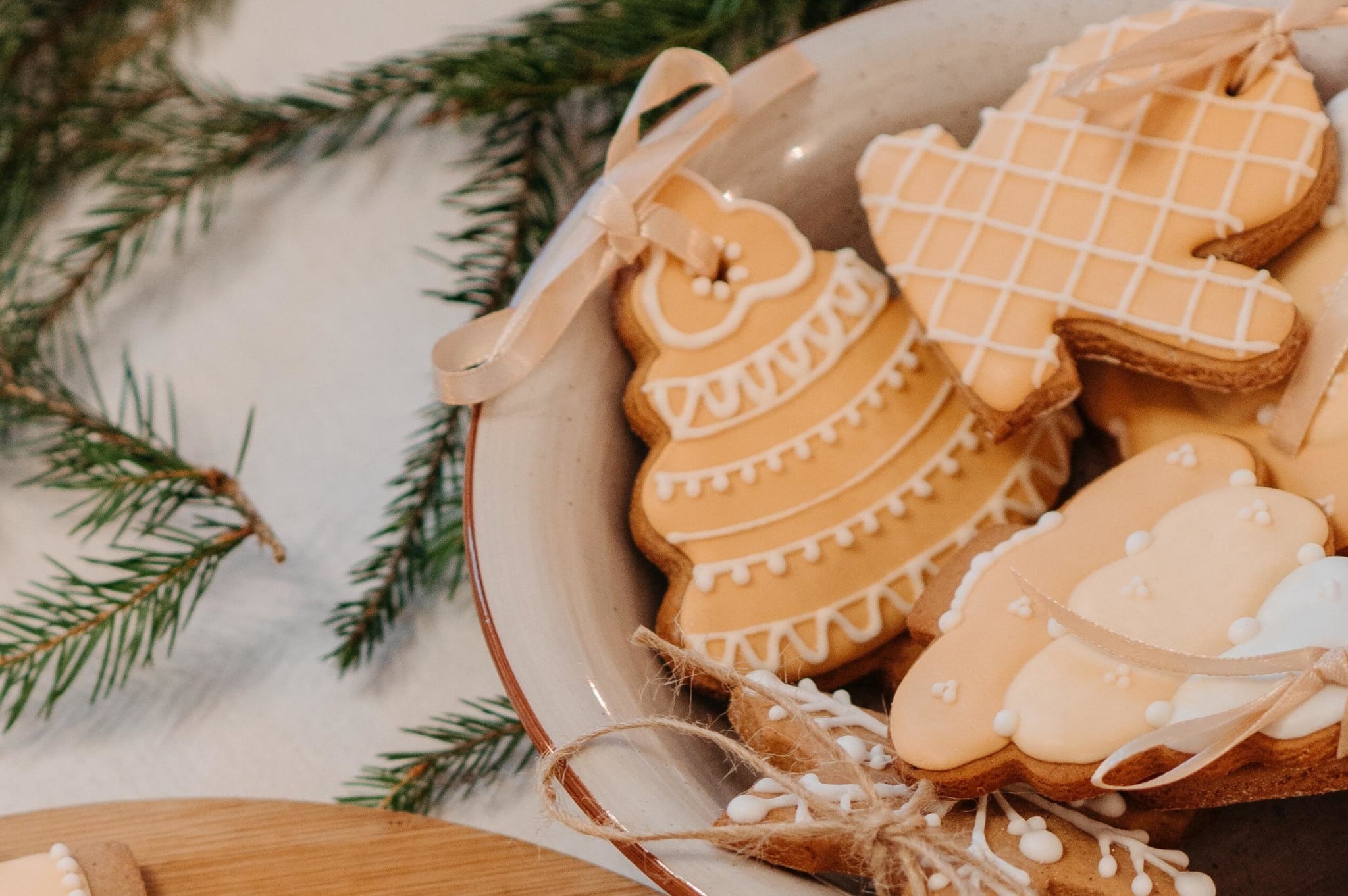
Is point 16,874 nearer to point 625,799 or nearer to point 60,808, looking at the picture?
point 60,808

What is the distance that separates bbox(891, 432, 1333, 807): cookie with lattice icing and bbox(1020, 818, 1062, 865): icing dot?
3cm

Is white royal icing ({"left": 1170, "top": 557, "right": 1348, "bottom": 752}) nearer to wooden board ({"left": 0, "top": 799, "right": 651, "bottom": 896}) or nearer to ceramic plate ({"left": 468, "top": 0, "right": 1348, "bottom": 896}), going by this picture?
ceramic plate ({"left": 468, "top": 0, "right": 1348, "bottom": 896})

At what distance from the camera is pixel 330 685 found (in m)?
0.91

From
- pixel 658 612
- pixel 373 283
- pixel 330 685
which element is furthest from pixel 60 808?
pixel 373 283

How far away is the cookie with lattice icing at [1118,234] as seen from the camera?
0.62 metres

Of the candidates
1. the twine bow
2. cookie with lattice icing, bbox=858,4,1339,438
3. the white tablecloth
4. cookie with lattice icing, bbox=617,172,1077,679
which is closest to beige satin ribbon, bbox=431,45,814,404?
cookie with lattice icing, bbox=617,172,1077,679

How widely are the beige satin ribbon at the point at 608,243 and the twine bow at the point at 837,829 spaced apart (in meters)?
0.22

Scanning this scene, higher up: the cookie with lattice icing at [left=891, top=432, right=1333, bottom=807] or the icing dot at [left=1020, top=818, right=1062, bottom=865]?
the cookie with lattice icing at [left=891, top=432, right=1333, bottom=807]

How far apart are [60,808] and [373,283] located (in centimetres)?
55

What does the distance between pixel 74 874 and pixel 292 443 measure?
455 millimetres

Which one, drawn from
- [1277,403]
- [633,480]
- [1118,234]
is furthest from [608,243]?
[1277,403]

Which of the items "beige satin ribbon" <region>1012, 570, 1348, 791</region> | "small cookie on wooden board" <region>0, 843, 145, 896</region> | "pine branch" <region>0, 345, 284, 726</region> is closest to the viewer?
"beige satin ribbon" <region>1012, 570, 1348, 791</region>

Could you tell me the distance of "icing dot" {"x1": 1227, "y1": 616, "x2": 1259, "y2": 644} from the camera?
1.73 ft

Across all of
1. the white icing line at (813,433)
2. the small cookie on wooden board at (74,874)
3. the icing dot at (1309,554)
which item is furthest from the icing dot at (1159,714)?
the small cookie on wooden board at (74,874)
